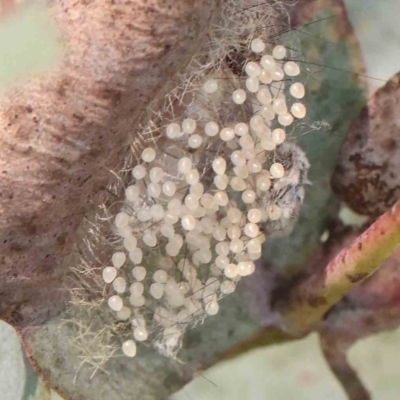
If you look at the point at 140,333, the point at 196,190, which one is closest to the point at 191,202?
the point at 196,190

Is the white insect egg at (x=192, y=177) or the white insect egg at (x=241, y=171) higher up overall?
the white insect egg at (x=192, y=177)

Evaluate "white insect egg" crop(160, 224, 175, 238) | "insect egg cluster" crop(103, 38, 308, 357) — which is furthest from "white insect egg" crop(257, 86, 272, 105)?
"white insect egg" crop(160, 224, 175, 238)

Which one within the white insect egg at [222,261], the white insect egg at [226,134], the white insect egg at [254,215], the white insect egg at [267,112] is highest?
the white insect egg at [226,134]

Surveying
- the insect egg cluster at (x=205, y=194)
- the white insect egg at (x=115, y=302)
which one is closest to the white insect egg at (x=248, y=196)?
the insect egg cluster at (x=205, y=194)

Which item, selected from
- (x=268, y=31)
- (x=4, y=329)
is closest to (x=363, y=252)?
(x=268, y=31)

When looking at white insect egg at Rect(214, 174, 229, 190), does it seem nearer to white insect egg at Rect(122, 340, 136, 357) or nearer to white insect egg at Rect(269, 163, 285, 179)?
white insect egg at Rect(269, 163, 285, 179)

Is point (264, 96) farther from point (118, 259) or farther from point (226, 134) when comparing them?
point (118, 259)

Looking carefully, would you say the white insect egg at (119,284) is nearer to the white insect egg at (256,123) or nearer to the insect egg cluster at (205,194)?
the insect egg cluster at (205,194)

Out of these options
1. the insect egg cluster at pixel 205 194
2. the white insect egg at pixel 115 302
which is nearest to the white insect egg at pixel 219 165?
the insect egg cluster at pixel 205 194
